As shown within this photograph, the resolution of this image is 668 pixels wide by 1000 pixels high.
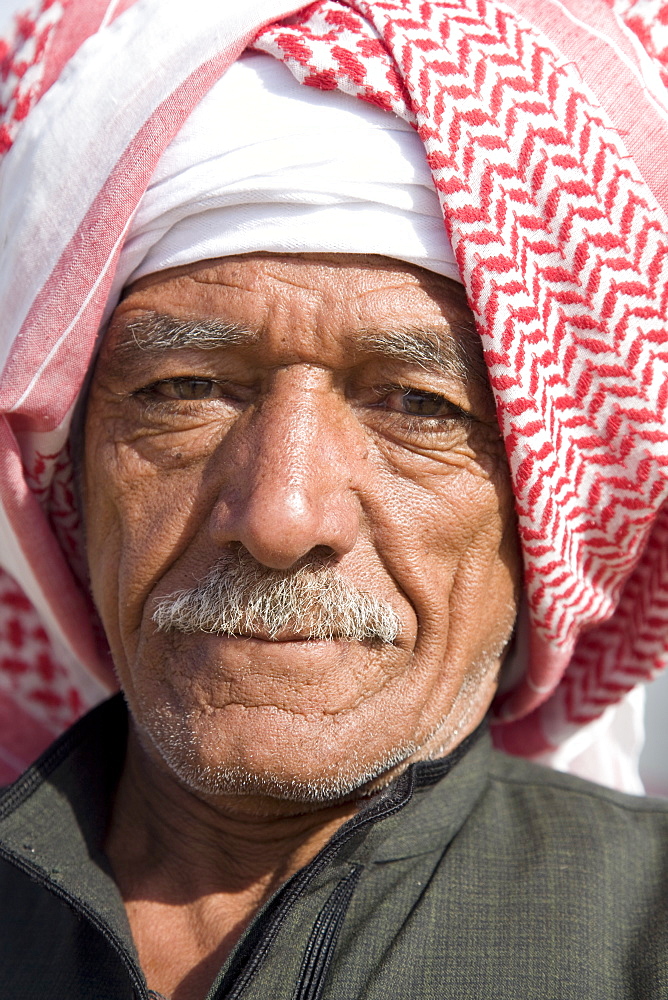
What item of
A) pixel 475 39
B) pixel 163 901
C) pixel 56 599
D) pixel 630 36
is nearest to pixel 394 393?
pixel 475 39

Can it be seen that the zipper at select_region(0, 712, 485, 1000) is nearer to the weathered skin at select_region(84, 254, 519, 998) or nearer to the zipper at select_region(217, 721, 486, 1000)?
the zipper at select_region(217, 721, 486, 1000)

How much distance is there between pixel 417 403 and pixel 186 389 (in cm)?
53

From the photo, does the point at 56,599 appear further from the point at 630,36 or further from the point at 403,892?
the point at 630,36

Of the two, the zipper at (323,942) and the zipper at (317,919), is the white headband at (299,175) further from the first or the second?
the zipper at (323,942)

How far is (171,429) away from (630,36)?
133cm

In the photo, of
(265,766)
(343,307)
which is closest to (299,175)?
(343,307)

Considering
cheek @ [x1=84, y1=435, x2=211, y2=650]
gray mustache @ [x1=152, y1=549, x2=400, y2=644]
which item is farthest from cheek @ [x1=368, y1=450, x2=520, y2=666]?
cheek @ [x1=84, y1=435, x2=211, y2=650]

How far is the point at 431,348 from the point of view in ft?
7.14

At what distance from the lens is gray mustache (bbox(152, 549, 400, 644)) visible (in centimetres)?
207

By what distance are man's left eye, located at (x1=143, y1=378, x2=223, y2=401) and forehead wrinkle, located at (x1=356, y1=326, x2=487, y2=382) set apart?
373 millimetres

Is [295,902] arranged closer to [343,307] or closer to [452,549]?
[452,549]

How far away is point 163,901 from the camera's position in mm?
2410

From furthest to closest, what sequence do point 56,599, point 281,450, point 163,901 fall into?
1. point 56,599
2. point 163,901
3. point 281,450

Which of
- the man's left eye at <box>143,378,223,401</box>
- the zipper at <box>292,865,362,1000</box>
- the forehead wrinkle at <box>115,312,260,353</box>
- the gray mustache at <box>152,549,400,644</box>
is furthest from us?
the man's left eye at <box>143,378,223,401</box>
